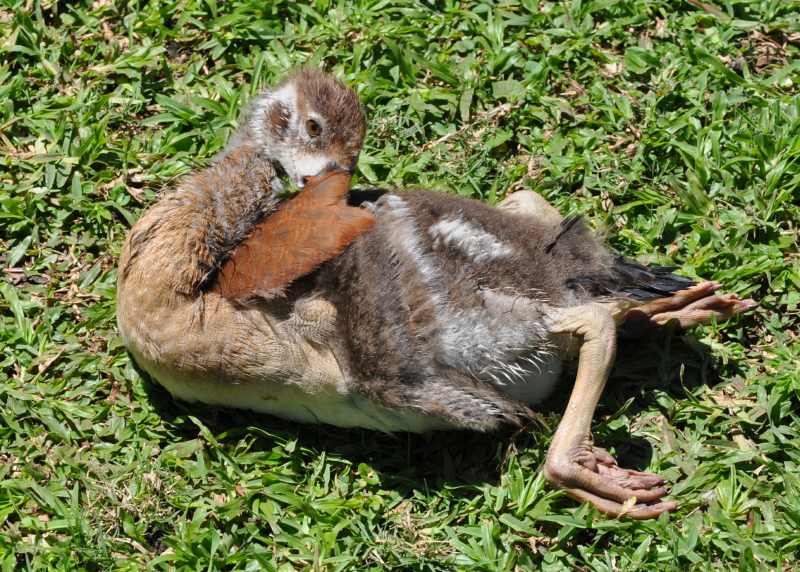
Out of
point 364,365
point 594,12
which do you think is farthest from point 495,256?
point 594,12

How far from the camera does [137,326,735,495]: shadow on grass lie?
5.15m

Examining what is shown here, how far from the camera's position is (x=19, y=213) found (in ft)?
19.8

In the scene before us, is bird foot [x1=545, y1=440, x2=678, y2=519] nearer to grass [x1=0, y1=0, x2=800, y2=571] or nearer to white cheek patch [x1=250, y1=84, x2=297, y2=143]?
grass [x1=0, y1=0, x2=800, y2=571]

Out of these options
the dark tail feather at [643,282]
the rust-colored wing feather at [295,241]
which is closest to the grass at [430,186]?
the dark tail feather at [643,282]

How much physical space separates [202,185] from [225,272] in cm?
47

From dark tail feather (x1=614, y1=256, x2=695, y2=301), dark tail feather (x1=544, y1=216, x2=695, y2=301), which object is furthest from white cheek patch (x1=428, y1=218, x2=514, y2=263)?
dark tail feather (x1=614, y1=256, x2=695, y2=301)

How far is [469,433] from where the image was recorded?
5.26 m

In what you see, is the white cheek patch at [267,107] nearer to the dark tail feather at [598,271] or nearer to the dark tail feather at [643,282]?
the dark tail feather at [598,271]

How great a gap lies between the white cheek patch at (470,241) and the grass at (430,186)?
79 centimetres

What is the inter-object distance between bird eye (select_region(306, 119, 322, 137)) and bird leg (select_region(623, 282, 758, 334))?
169 cm

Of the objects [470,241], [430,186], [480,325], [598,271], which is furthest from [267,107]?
[598,271]

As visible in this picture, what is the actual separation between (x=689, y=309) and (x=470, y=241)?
1.11 m

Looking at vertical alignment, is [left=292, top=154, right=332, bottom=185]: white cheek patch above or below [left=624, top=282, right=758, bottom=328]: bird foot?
above

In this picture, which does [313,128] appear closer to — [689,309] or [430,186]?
[430,186]
